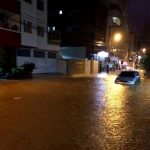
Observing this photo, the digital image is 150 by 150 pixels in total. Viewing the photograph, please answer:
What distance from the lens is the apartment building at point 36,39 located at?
4359 cm

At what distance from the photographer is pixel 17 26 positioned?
1629 inches

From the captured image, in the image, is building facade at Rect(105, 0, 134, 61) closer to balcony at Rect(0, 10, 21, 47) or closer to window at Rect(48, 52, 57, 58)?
window at Rect(48, 52, 57, 58)

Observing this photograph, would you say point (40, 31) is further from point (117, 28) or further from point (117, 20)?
point (117, 28)

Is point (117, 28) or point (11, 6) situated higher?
point (117, 28)

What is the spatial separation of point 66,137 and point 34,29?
3831cm

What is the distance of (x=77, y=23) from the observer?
238ft

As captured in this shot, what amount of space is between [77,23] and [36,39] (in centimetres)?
2688

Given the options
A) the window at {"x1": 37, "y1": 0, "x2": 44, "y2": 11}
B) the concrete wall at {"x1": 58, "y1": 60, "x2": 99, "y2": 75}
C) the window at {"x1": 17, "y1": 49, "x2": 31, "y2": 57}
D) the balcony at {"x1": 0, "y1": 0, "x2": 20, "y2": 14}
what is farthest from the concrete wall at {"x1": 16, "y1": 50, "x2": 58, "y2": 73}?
the window at {"x1": 37, "y1": 0, "x2": 44, "y2": 11}

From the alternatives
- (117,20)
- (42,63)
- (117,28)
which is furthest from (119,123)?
(117,28)

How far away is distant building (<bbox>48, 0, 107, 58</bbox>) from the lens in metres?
71.6

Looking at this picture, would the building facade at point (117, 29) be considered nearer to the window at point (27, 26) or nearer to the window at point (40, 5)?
the window at point (40, 5)

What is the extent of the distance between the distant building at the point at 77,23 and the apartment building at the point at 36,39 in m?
16.9

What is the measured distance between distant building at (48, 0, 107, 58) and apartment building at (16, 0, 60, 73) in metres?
16.9

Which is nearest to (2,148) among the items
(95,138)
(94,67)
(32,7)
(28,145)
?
(28,145)
